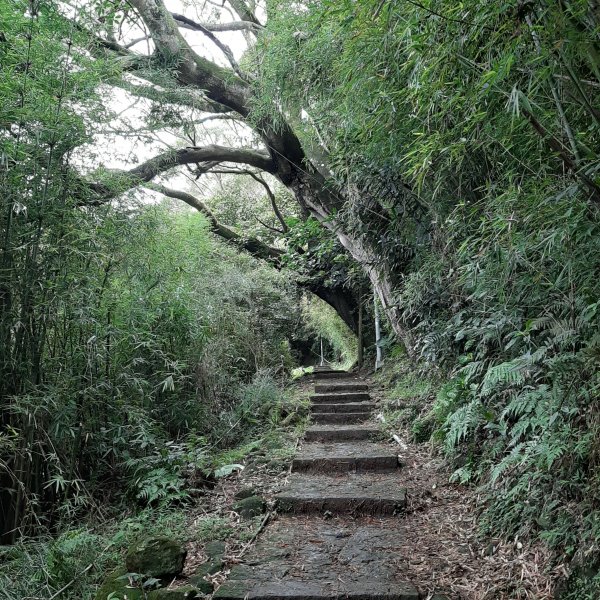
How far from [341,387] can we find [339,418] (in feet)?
4.26

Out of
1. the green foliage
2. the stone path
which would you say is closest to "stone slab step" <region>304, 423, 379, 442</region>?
the stone path

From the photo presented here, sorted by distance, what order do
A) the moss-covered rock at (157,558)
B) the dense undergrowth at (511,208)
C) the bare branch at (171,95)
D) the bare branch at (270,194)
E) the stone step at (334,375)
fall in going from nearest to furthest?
the dense undergrowth at (511,208) → the moss-covered rock at (157,558) → the bare branch at (171,95) → the stone step at (334,375) → the bare branch at (270,194)

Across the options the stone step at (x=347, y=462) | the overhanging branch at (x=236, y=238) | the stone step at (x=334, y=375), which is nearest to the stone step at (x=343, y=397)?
the stone step at (x=334, y=375)

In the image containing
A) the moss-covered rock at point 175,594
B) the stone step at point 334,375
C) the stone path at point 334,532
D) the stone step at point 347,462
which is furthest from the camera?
the stone step at point 334,375

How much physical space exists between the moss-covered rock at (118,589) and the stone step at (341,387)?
15.0 feet

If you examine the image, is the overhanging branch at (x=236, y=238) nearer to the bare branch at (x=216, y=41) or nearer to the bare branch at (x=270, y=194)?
the bare branch at (x=270, y=194)

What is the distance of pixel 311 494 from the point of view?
11.4 ft

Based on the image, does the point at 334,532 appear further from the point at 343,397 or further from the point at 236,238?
the point at 236,238

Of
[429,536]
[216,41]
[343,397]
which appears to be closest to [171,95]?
[216,41]

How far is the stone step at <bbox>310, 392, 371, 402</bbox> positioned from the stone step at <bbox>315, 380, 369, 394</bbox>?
0.35 metres

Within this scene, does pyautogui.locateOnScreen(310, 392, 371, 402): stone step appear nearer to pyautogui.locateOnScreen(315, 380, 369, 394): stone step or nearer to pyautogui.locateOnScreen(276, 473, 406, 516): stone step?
pyautogui.locateOnScreen(315, 380, 369, 394): stone step

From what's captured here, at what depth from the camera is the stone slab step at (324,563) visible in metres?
2.29

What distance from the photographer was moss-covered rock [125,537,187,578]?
8.02 feet

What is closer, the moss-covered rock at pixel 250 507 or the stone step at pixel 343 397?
the moss-covered rock at pixel 250 507
